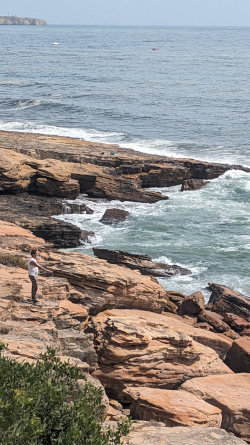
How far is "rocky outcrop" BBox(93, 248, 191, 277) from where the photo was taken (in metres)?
26.9

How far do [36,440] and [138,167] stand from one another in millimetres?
32060

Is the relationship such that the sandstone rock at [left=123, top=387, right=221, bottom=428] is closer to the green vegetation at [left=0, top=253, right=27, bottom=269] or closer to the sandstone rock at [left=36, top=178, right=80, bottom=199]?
the green vegetation at [left=0, top=253, right=27, bottom=269]

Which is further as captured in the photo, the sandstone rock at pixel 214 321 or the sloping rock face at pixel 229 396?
the sandstone rock at pixel 214 321

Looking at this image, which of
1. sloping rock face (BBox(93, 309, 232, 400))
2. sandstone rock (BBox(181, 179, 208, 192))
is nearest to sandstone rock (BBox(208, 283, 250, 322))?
sloping rock face (BBox(93, 309, 232, 400))

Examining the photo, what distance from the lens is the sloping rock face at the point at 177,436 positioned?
11.8 m

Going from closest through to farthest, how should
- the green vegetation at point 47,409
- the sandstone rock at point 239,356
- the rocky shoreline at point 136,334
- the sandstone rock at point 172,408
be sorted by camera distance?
1. the green vegetation at point 47,409
2. the sandstone rock at point 172,408
3. the rocky shoreline at point 136,334
4. the sandstone rock at point 239,356

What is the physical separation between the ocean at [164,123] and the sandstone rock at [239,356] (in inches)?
302

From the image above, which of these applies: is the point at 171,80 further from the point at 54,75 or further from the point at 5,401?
the point at 5,401

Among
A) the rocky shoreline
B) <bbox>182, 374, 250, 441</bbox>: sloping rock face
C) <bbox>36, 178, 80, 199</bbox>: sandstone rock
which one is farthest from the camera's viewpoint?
<bbox>36, 178, 80, 199</bbox>: sandstone rock

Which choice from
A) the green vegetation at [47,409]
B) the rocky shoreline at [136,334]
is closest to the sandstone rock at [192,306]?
the rocky shoreline at [136,334]

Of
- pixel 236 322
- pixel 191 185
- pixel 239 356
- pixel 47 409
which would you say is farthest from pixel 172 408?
pixel 191 185

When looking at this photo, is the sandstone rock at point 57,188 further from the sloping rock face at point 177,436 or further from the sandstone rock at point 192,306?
the sloping rock face at point 177,436

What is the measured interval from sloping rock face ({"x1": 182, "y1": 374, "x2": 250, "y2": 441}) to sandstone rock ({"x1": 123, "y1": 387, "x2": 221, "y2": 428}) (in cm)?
61

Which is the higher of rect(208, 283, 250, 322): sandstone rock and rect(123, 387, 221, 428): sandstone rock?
rect(123, 387, 221, 428): sandstone rock
